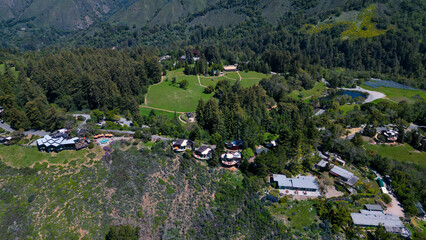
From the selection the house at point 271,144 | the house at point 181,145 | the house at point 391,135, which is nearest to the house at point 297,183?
the house at point 271,144

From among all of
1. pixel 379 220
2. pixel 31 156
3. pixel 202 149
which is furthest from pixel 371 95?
pixel 31 156

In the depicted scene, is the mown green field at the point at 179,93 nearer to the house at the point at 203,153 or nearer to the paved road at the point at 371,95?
the house at the point at 203,153

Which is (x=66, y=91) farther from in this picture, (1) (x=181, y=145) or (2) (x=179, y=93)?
(1) (x=181, y=145)

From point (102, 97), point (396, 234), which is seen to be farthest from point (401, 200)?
point (102, 97)

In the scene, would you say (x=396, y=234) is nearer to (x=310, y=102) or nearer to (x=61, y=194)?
(x=61, y=194)

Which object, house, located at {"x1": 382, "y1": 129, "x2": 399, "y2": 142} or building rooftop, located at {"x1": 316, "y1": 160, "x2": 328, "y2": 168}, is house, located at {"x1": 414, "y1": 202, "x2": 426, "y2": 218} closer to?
building rooftop, located at {"x1": 316, "y1": 160, "x2": 328, "y2": 168}

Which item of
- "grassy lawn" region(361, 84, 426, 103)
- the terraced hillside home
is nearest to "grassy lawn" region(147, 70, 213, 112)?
the terraced hillside home

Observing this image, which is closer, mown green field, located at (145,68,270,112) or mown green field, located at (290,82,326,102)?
mown green field, located at (145,68,270,112)
